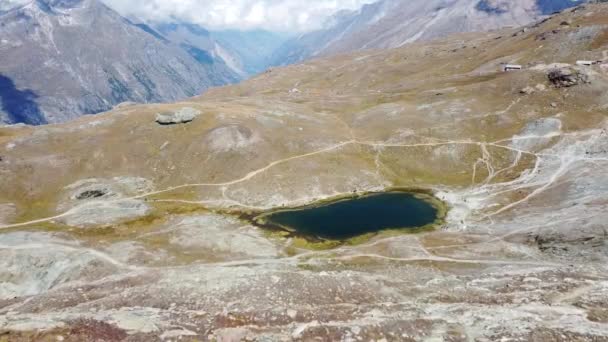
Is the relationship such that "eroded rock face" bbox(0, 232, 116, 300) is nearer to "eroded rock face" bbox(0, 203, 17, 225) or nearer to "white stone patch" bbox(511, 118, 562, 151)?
"eroded rock face" bbox(0, 203, 17, 225)

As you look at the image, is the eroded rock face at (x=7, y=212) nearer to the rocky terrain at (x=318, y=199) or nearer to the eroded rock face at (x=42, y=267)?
the rocky terrain at (x=318, y=199)

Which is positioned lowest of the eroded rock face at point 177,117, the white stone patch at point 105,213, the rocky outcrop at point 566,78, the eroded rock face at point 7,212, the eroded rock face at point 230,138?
the white stone patch at point 105,213

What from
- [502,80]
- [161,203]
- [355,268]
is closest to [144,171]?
[161,203]

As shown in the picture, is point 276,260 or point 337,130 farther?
point 337,130

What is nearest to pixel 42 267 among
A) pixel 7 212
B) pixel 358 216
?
pixel 7 212

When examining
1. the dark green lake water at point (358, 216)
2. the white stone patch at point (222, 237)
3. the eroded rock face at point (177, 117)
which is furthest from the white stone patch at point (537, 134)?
the eroded rock face at point (177, 117)

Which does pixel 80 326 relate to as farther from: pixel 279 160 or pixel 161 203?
pixel 279 160

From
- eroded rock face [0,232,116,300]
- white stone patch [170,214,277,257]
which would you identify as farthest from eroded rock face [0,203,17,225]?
white stone patch [170,214,277,257]
